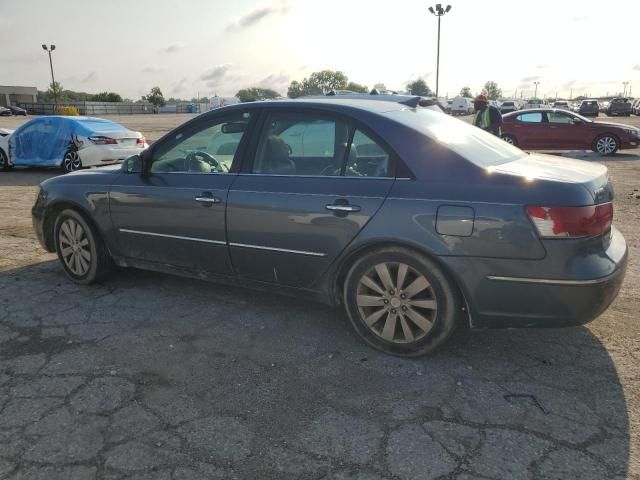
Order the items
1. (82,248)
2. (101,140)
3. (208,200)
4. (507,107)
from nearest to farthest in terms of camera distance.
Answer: (208,200)
(82,248)
(101,140)
(507,107)

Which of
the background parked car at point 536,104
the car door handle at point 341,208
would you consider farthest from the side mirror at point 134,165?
the background parked car at point 536,104

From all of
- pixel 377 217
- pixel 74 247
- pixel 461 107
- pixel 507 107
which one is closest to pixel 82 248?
pixel 74 247

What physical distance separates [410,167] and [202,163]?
Result: 1.68m

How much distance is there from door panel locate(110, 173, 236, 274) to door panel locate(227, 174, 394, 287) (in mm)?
137

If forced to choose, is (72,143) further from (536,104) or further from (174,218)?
(536,104)

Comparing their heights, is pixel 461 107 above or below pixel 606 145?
above

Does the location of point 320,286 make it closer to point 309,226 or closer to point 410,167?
point 309,226

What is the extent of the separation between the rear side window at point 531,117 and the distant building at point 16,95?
353 ft

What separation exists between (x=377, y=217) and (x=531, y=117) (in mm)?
14636

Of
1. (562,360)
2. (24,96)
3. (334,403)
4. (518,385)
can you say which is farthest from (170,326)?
(24,96)

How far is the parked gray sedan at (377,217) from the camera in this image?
2852 millimetres

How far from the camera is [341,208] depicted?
10.7 feet

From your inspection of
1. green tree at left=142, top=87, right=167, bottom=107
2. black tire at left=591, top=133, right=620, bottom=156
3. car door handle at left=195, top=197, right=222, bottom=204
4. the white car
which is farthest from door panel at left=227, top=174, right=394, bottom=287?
green tree at left=142, top=87, right=167, bottom=107

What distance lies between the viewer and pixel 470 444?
8.13 ft
